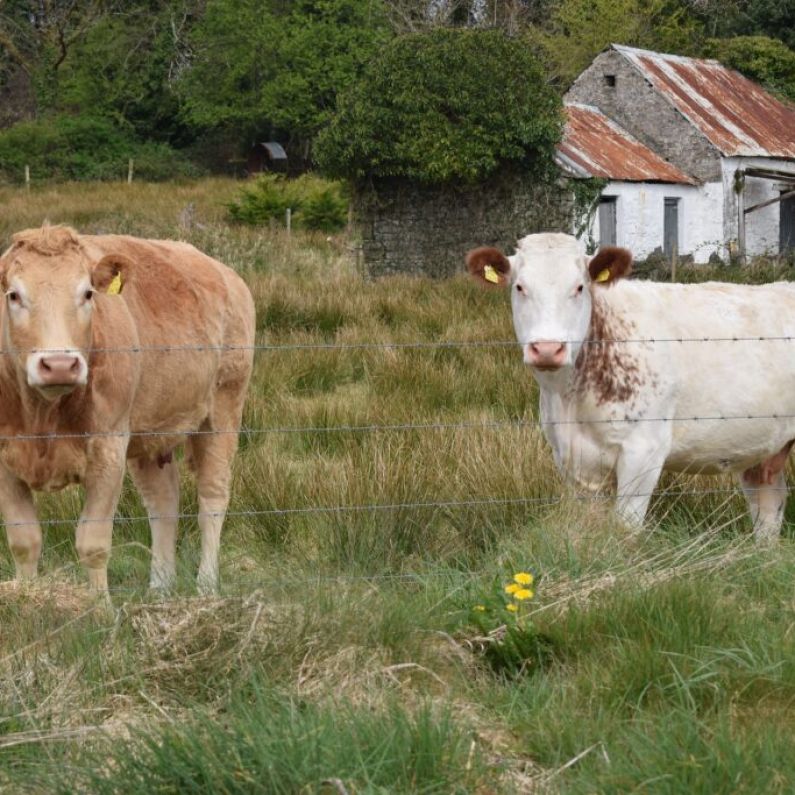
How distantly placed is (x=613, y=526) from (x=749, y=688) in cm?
157

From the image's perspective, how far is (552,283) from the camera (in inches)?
235

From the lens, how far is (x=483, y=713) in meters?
3.80

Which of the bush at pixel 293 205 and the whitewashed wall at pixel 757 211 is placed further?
the bush at pixel 293 205

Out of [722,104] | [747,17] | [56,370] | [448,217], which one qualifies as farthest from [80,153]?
[56,370]

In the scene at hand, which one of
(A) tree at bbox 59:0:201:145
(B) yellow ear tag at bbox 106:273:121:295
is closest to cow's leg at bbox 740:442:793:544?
(B) yellow ear tag at bbox 106:273:121:295

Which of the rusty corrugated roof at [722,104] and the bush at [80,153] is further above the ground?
the rusty corrugated roof at [722,104]

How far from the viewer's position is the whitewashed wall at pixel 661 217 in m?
26.8

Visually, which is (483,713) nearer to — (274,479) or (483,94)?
(274,479)

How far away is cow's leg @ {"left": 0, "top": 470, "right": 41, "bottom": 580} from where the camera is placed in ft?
18.0

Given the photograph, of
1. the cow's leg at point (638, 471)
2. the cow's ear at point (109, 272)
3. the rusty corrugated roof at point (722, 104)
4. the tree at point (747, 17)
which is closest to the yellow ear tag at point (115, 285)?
the cow's ear at point (109, 272)

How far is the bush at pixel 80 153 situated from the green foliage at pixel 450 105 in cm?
1979

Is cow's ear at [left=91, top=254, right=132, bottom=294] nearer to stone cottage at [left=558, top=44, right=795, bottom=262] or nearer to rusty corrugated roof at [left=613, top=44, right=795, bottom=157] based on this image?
Result: stone cottage at [left=558, top=44, right=795, bottom=262]

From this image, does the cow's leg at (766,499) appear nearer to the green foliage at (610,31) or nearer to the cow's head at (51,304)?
the cow's head at (51,304)

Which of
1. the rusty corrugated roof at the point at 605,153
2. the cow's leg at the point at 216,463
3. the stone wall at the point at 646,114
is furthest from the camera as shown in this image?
the stone wall at the point at 646,114
